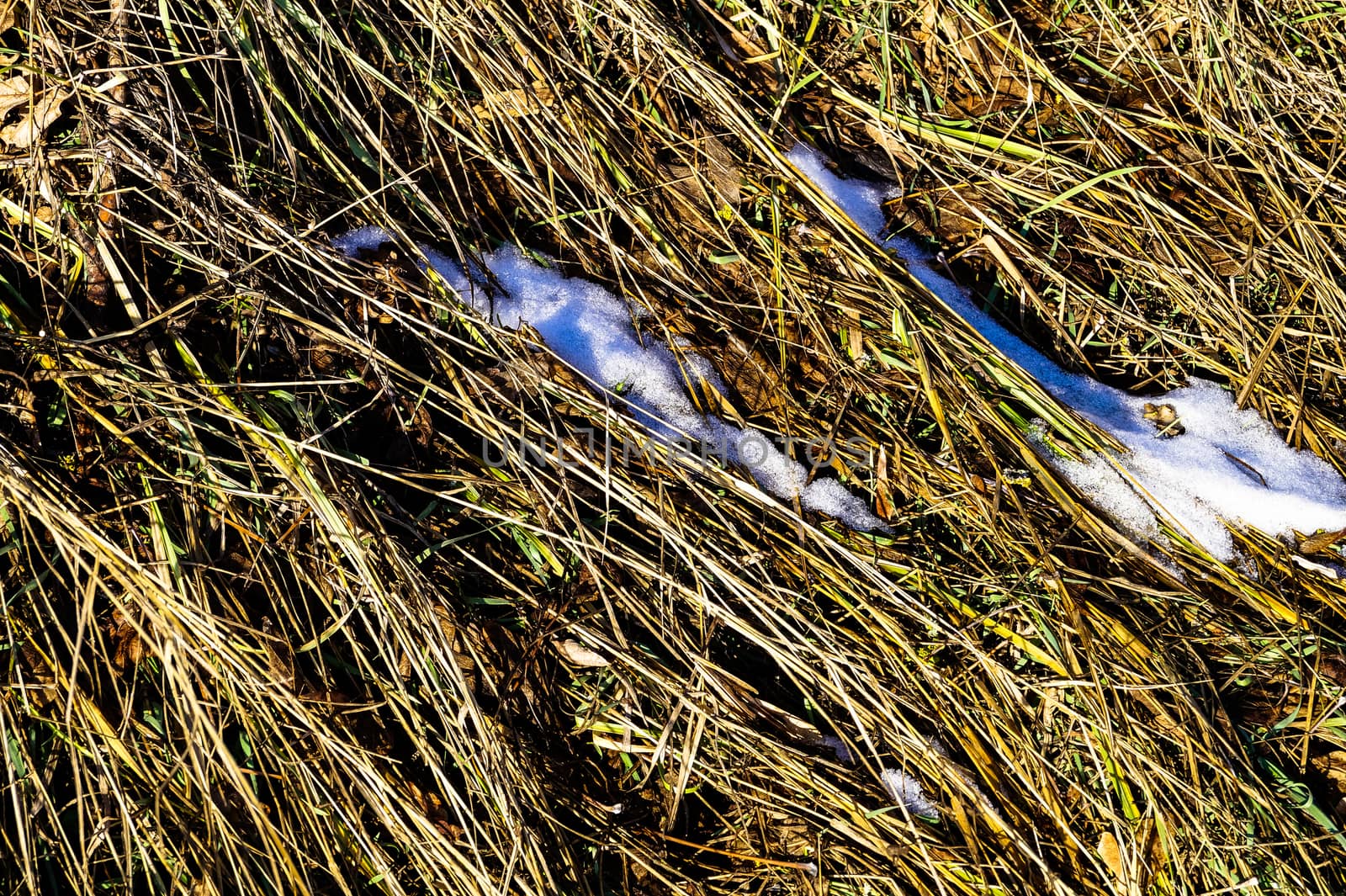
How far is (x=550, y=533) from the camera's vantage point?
1.45 m

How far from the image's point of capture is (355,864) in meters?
1.43

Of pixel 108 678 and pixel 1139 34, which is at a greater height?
pixel 1139 34

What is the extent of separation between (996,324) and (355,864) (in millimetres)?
1656

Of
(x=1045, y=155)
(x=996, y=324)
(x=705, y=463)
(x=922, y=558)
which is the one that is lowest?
(x=922, y=558)

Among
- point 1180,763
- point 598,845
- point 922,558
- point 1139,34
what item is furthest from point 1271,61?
point 598,845

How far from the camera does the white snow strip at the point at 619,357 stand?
1583mm

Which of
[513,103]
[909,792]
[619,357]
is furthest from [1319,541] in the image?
[513,103]

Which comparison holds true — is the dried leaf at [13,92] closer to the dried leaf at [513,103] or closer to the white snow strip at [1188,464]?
the dried leaf at [513,103]

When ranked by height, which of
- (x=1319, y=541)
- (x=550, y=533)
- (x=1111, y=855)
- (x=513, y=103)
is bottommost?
(x=1111, y=855)

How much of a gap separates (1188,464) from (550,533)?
129 cm

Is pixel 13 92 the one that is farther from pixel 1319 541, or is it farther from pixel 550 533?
pixel 1319 541

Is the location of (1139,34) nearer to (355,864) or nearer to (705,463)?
(705,463)

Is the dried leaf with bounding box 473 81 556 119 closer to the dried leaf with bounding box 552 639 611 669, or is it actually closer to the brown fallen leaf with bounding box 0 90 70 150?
the brown fallen leaf with bounding box 0 90 70 150

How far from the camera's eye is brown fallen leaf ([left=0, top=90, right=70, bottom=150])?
151 centimetres
